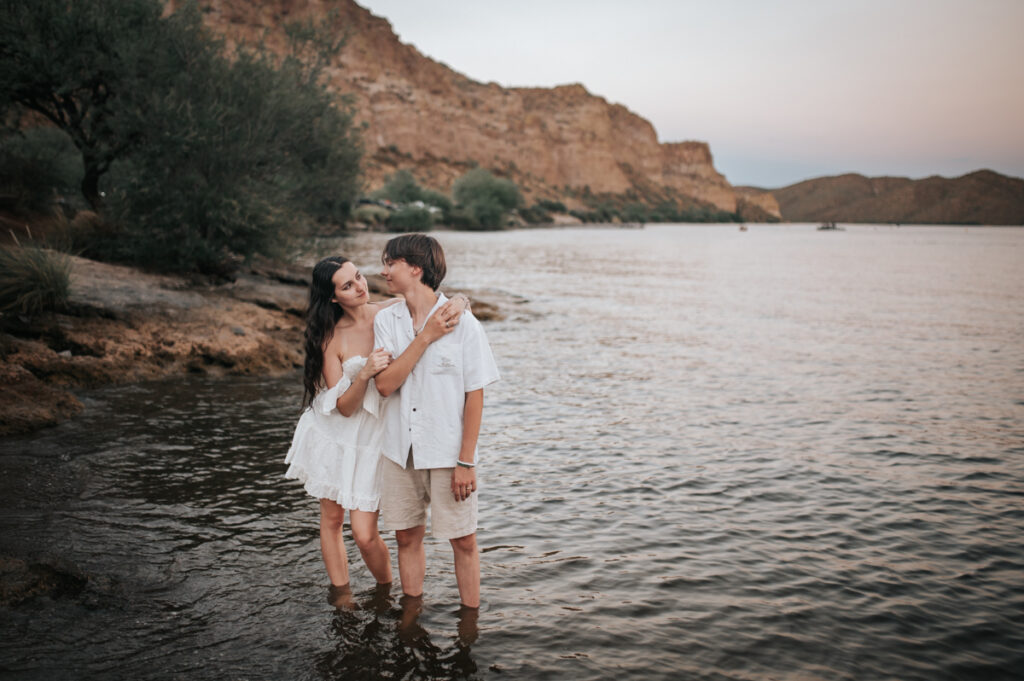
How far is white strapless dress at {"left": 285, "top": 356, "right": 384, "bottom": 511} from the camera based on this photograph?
4.18 m

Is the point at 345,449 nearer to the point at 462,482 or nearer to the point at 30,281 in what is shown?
the point at 462,482

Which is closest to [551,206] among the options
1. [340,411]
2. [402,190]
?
[402,190]

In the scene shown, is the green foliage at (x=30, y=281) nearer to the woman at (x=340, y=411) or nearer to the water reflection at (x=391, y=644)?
the woman at (x=340, y=411)

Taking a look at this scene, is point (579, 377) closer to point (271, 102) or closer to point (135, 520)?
point (135, 520)

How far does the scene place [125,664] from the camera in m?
3.91

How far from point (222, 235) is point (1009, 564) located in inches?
594

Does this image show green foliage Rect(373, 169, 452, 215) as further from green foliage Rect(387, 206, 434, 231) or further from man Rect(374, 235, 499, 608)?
man Rect(374, 235, 499, 608)

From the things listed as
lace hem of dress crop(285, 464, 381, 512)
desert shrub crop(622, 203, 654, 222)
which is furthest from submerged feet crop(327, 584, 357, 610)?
desert shrub crop(622, 203, 654, 222)

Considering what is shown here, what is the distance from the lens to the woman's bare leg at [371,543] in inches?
169

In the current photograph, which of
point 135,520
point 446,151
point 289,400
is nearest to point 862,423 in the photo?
point 289,400

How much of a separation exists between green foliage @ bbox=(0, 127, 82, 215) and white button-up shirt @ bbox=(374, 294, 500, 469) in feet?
53.8

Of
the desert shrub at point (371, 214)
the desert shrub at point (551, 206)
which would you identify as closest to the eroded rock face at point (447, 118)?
the desert shrub at point (551, 206)

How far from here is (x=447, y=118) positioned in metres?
121

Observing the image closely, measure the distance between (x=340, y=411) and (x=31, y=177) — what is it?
17925 millimetres
